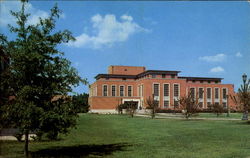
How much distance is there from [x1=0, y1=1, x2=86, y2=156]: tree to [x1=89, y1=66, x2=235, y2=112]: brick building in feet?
223

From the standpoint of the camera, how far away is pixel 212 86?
9269cm

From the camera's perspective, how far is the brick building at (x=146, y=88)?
3253 inches

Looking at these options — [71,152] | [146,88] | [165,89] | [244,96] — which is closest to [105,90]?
[146,88]

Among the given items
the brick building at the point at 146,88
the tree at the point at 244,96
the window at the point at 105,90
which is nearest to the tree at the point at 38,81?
the tree at the point at 244,96

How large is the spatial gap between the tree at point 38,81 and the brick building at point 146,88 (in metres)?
68.1

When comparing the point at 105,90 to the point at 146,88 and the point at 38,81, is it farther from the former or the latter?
the point at 38,81

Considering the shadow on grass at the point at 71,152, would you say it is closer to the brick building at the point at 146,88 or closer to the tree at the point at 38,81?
the tree at the point at 38,81

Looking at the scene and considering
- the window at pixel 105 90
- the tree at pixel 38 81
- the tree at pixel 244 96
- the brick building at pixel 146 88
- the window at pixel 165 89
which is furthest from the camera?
the window at pixel 105 90

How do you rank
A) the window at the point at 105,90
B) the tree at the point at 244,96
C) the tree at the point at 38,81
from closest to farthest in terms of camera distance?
1. the tree at the point at 38,81
2. the tree at the point at 244,96
3. the window at the point at 105,90

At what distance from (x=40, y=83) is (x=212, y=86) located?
88241 millimetres

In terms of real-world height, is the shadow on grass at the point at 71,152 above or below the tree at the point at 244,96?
below

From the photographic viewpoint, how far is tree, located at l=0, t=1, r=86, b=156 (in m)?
9.08

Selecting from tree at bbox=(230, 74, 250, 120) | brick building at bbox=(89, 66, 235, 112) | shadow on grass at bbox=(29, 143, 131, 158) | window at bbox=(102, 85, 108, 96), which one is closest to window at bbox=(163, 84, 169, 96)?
brick building at bbox=(89, 66, 235, 112)

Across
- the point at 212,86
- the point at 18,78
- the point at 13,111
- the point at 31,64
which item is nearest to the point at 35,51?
the point at 31,64
